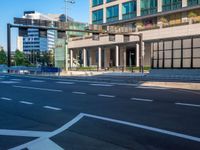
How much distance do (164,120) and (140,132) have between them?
1.56 metres

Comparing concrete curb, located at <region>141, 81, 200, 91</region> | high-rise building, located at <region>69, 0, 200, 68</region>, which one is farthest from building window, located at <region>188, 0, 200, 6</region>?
concrete curb, located at <region>141, 81, 200, 91</region>

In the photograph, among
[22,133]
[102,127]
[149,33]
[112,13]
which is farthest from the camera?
[112,13]

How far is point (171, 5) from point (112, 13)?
1594 centimetres

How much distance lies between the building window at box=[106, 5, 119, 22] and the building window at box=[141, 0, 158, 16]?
24.0 ft

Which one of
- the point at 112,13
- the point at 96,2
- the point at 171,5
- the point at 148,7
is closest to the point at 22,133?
the point at 171,5

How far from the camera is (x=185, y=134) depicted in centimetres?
685

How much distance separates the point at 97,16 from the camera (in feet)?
232

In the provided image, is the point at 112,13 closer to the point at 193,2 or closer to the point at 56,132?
the point at 193,2

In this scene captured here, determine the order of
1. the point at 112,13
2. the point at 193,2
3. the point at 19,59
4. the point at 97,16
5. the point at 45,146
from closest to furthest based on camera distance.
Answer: the point at 45,146 → the point at 193,2 → the point at 112,13 → the point at 97,16 → the point at 19,59

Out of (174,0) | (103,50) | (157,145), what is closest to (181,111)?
(157,145)

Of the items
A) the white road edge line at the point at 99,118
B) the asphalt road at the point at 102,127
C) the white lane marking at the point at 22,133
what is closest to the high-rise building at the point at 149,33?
the asphalt road at the point at 102,127

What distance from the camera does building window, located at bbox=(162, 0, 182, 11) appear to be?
173 feet

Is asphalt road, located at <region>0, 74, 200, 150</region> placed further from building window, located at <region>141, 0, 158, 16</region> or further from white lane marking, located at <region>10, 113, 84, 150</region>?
building window, located at <region>141, 0, 158, 16</region>

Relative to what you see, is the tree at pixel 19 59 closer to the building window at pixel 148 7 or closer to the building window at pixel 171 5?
the building window at pixel 148 7
